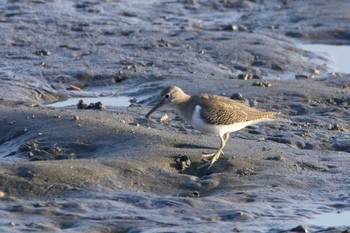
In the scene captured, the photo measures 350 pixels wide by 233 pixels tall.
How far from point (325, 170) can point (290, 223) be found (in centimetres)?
164

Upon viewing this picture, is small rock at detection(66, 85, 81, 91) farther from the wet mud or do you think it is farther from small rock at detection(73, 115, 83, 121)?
small rock at detection(73, 115, 83, 121)

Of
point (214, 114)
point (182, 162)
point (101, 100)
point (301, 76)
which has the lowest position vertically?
point (101, 100)

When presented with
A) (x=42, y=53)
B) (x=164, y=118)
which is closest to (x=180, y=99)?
(x=164, y=118)

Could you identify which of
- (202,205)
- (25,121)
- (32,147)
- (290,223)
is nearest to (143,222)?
(202,205)

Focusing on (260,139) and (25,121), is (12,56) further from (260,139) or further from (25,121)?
(260,139)

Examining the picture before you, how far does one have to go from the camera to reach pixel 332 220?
8.87 m

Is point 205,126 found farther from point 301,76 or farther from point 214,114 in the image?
point 301,76

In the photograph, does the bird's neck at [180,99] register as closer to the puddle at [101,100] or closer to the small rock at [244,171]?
the small rock at [244,171]

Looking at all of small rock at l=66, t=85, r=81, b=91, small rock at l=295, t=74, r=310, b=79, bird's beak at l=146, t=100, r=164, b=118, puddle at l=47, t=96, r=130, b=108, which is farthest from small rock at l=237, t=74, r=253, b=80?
bird's beak at l=146, t=100, r=164, b=118

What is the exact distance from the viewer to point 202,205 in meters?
8.89

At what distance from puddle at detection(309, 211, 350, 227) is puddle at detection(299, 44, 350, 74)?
6800 mm

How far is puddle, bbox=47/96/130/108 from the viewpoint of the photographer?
1284 cm

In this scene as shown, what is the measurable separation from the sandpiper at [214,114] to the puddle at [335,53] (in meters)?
5.46

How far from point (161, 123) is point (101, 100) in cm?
175
